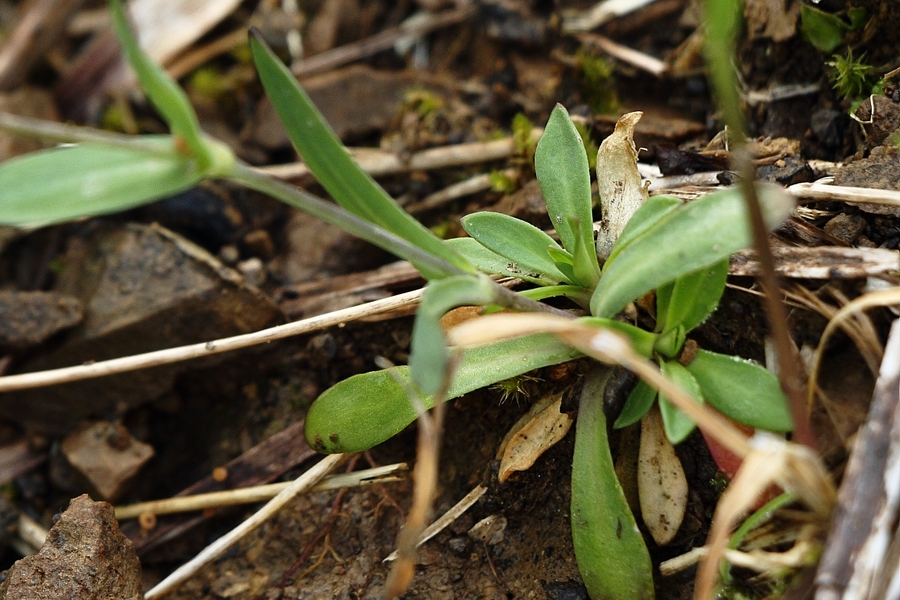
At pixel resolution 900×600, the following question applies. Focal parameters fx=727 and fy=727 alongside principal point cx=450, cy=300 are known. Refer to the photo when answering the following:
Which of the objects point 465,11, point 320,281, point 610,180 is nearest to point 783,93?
point 610,180

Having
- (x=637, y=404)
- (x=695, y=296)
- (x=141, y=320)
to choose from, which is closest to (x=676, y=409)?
(x=637, y=404)

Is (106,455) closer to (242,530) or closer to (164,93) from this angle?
(242,530)

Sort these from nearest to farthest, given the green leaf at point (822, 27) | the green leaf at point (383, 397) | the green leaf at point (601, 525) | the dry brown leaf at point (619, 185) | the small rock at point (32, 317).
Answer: the green leaf at point (601, 525) < the green leaf at point (383, 397) < the dry brown leaf at point (619, 185) < the green leaf at point (822, 27) < the small rock at point (32, 317)

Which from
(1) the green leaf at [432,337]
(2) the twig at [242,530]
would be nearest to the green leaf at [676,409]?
(1) the green leaf at [432,337]

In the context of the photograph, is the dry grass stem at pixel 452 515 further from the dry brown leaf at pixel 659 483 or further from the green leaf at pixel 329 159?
the green leaf at pixel 329 159

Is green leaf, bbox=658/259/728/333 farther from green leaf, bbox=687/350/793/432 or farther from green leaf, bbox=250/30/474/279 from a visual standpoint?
green leaf, bbox=250/30/474/279
